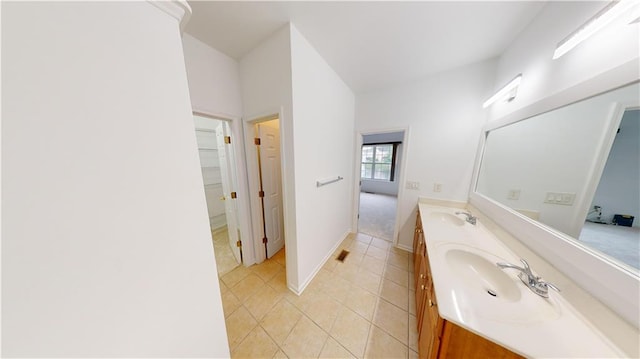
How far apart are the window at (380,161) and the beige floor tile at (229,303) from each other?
4.97 m

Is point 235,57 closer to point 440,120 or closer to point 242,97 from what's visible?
point 242,97

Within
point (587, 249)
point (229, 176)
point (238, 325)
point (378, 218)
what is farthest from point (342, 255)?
point (587, 249)

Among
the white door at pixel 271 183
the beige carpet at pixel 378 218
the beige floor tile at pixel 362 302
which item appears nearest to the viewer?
the beige floor tile at pixel 362 302

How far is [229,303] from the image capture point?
5.53ft

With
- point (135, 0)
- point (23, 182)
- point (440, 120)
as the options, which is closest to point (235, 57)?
point (135, 0)

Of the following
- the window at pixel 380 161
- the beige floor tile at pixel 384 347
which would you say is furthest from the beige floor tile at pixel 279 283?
the window at pixel 380 161

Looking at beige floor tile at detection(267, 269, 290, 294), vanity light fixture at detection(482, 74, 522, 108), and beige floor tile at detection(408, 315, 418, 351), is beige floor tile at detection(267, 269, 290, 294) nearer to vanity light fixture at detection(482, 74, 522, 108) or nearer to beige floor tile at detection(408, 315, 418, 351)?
beige floor tile at detection(408, 315, 418, 351)

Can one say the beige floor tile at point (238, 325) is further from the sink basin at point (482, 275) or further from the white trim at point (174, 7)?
the white trim at point (174, 7)

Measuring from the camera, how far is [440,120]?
206 centimetres

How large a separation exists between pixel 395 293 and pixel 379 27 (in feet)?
8.49

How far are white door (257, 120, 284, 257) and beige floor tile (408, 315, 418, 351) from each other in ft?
5.85

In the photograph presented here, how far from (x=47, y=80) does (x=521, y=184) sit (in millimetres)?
2509

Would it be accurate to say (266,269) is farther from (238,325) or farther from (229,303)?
(238,325)

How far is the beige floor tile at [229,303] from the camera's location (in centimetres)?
160
